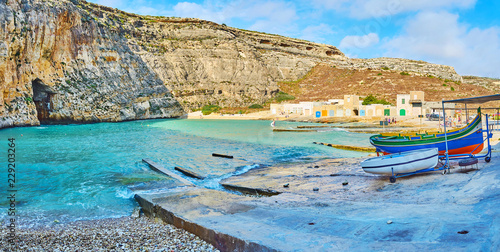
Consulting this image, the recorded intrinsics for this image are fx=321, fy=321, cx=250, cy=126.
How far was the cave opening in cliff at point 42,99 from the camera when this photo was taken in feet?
187

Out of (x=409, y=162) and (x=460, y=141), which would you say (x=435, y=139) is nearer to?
(x=460, y=141)

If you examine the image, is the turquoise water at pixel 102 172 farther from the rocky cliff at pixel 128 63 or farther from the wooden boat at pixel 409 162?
the rocky cliff at pixel 128 63

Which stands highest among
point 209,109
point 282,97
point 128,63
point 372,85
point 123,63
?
point 128,63

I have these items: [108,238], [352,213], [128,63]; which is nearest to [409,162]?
[352,213]

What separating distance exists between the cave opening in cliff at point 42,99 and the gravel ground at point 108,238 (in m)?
58.2

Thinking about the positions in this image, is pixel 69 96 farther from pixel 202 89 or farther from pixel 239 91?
pixel 239 91

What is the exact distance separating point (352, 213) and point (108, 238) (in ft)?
18.5

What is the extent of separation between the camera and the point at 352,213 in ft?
24.3

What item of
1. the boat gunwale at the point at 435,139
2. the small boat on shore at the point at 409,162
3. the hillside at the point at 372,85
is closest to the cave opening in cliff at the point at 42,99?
the boat gunwale at the point at 435,139

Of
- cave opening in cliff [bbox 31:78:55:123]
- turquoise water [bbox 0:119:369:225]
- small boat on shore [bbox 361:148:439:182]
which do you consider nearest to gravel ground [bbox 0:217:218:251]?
turquoise water [bbox 0:119:369:225]

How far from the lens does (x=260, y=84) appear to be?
10106cm

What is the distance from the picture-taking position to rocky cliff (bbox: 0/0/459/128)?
50.5 m

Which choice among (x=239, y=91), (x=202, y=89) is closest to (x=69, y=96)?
(x=202, y=89)

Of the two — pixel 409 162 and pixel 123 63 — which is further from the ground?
pixel 123 63
